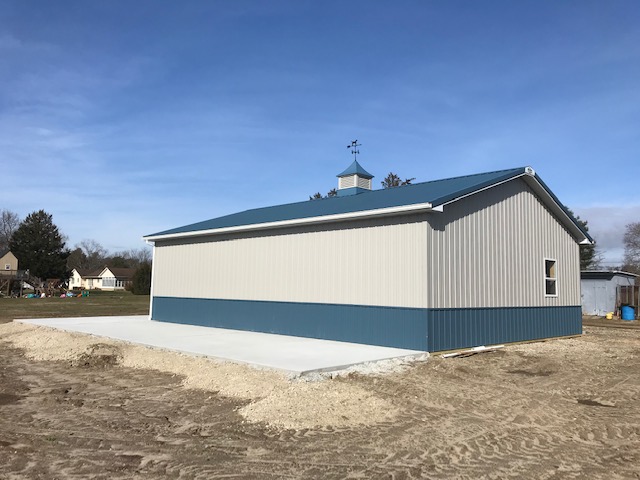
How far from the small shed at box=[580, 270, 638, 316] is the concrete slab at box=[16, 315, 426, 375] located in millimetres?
21240

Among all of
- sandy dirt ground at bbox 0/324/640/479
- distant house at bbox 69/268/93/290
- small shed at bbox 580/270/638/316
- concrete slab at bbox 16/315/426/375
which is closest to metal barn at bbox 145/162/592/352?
concrete slab at bbox 16/315/426/375

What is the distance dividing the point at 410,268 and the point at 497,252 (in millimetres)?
3150

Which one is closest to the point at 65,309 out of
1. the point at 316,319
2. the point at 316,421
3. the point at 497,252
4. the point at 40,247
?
the point at 316,319

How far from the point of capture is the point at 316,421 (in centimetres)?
648

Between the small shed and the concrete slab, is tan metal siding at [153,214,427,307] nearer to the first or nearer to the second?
the concrete slab

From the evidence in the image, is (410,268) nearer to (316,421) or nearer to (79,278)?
(316,421)

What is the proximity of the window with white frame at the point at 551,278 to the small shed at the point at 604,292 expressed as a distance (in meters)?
14.4

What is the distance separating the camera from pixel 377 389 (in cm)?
813

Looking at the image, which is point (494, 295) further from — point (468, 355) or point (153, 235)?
point (153, 235)

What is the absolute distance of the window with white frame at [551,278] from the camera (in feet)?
50.7

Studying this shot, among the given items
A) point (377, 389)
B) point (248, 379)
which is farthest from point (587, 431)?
point (248, 379)

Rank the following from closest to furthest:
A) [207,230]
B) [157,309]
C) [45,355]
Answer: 1. [45,355]
2. [207,230]
3. [157,309]

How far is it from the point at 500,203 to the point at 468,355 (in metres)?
4.33

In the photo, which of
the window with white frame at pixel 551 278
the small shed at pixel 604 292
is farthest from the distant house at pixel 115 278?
the window with white frame at pixel 551 278
